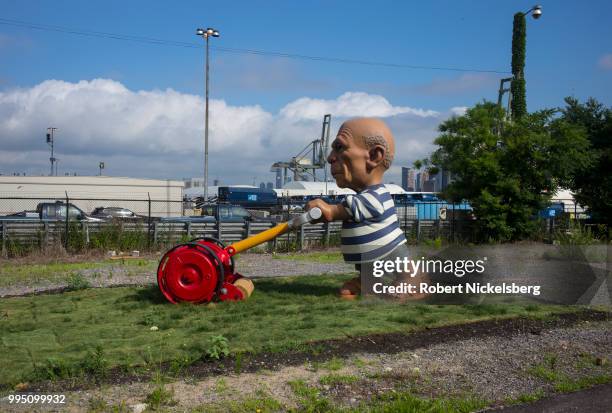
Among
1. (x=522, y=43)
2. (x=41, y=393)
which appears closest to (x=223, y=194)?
(x=522, y=43)

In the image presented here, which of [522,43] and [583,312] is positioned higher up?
[522,43]

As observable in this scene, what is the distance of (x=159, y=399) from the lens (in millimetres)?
4488

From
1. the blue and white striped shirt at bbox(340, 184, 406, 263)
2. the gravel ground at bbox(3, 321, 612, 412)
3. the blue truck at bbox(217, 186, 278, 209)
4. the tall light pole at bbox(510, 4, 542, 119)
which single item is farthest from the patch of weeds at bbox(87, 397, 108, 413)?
the blue truck at bbox(217, 186, 278, 209)

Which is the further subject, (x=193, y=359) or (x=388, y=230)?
(x=388, y=230)

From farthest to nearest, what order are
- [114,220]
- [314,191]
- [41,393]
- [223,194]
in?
[314,191]
[223,194]
[114,220]
[41,393]

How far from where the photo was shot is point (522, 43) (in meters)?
28.7

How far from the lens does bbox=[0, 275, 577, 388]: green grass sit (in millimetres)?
5566

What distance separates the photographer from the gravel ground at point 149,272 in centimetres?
1098

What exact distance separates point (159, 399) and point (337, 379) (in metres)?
1.47

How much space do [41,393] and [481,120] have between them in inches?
801

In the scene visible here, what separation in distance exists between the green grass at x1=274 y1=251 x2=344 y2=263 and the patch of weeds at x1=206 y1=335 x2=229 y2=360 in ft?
34.6

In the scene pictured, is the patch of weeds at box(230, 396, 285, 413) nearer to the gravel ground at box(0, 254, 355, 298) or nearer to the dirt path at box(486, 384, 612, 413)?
the dirt path at box(486, 384, 612, 413)

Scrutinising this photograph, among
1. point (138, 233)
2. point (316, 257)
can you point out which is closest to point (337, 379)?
point (316, 257)

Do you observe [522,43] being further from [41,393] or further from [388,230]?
[41,393]
